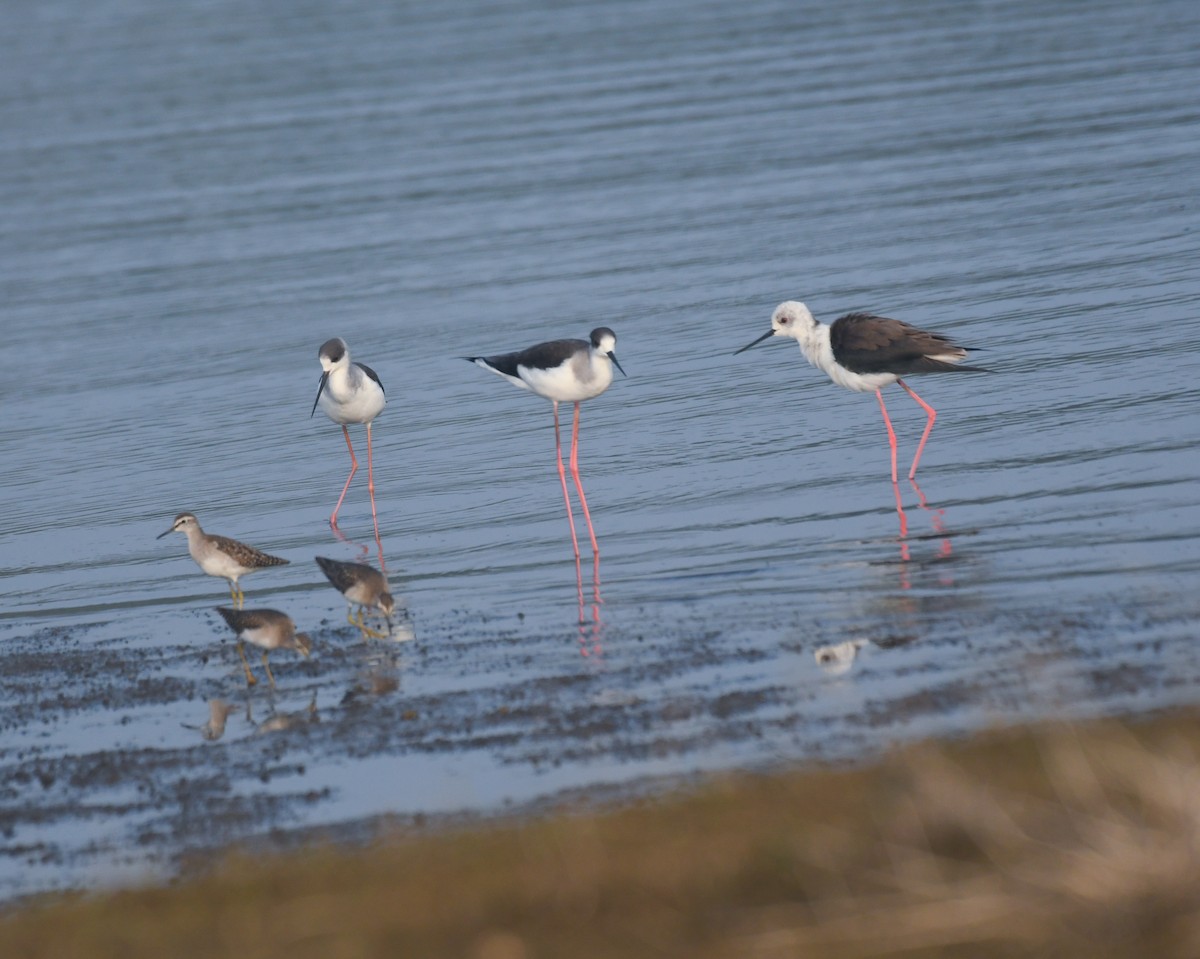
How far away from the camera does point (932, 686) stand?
767 centimetres

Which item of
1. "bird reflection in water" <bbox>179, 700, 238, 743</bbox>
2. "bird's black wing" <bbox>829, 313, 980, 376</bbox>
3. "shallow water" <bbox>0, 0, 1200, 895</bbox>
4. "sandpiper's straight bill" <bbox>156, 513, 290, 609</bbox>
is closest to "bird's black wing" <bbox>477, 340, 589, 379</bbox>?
"shallow water" <bbox>0, 0, 1200, 895</bbox>

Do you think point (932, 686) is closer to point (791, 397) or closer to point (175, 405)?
point (791, 397)

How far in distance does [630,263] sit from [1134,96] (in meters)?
10.3

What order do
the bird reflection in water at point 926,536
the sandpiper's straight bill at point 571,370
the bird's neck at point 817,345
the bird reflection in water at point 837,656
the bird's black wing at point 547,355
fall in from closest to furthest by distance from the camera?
the bird reflection in water at point 837,656 < the bird reflection in water at point 926,536 < the sandpiper's straight bill at point 571,370 < the bird's black wing at point 547,355 < the bird's neck at point 817,345

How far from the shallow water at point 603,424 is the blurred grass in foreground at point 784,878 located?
0.60m

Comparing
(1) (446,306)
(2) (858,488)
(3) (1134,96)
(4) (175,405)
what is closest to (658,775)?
(2) (858,488)

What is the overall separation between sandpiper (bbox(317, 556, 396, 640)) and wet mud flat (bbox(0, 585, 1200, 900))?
234 mm

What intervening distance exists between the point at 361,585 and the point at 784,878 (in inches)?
186

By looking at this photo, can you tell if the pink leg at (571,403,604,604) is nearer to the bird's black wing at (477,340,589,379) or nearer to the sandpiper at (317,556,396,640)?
the bird's black wing at (477,340,589,379)

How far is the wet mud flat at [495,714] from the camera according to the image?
7102 mm

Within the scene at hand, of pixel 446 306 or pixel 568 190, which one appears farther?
pixel 568 190

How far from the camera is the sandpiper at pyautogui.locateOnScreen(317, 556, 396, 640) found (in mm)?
9797

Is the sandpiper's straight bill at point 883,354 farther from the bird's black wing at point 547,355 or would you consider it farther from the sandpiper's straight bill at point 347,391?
the sandpiper's straight bill at point 347,391

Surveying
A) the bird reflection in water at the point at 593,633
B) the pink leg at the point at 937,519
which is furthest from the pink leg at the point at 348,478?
the pink leg at the point at 937,519
